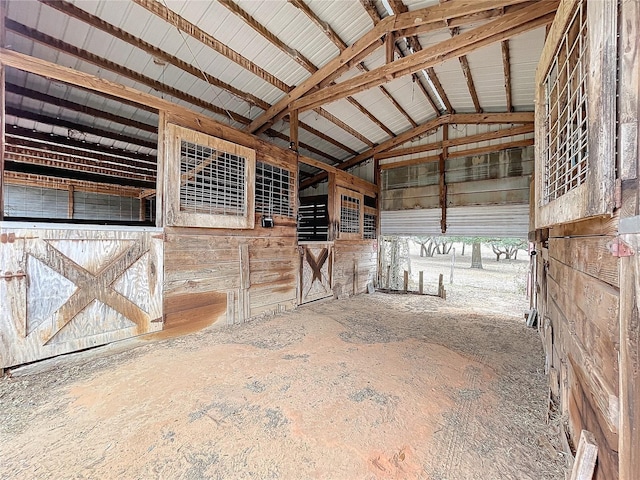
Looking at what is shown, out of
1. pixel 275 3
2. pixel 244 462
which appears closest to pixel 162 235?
pixel 244 462

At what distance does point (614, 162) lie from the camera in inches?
40.2

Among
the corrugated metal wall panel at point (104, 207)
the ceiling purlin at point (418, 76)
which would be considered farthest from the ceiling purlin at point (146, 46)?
the corrugated metal wall panel at point (104, 207)

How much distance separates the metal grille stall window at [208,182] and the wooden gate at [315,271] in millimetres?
1651

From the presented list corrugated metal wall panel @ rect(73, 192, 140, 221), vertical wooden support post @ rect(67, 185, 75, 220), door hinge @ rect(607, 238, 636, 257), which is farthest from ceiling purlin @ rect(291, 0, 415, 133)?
vertical wooden support post @ rect(67, 185, 75, 220)

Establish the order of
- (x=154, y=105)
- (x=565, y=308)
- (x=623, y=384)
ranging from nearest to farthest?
(x=623, y=384), (x=565, y=308), (x=154, y=105)

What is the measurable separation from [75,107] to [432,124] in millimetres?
7536

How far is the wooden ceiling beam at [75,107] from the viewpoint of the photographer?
373 centimetres

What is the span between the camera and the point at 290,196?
5.25 meters

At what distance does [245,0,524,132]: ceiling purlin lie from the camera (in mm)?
3412

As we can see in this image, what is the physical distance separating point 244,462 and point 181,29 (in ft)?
14.5

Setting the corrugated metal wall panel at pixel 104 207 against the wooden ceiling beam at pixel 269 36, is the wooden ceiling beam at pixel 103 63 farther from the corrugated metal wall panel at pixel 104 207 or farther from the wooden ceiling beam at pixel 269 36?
the corrugated metal wall panel at pixel 104 207

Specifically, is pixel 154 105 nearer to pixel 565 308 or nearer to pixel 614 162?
pixel 614 162

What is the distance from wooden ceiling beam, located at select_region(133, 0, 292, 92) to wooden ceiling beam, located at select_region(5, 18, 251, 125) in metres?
1.09

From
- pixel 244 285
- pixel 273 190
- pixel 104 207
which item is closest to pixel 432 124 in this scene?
pixel 273 190
